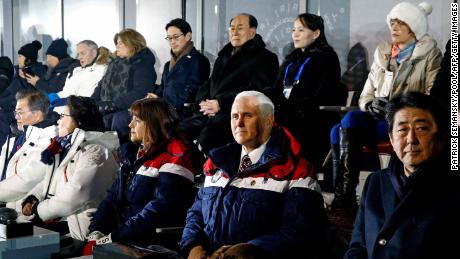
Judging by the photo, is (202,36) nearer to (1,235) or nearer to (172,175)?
(172,175)

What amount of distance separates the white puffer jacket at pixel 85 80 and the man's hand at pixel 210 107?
2490mm

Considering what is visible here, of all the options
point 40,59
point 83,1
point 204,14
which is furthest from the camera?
point 40,59

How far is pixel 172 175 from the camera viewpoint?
13.1ft

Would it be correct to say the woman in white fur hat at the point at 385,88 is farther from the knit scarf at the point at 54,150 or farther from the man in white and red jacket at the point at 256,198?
the knit scarf at the point at 54,150

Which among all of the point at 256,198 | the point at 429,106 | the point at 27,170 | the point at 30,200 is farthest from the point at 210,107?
the point at 429,106

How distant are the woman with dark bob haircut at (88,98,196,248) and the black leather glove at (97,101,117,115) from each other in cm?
205

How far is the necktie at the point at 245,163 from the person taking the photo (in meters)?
3.31

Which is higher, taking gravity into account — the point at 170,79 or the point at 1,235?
the point at 170,79

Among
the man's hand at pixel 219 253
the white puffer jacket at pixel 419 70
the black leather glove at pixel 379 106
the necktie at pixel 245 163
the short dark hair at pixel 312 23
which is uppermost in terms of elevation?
the short dark hair at pixel 312 23

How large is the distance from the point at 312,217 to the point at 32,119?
3812 mm

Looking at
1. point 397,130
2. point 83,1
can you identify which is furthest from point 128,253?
point 83,1

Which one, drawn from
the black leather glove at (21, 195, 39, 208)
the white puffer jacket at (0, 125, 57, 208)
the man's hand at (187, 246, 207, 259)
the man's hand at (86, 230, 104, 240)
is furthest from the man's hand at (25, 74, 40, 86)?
the man's hand at (187, 246, 207, 259)

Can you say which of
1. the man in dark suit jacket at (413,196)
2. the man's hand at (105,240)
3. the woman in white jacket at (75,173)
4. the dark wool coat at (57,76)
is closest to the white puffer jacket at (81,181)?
the woman in white jacket at (75,173)

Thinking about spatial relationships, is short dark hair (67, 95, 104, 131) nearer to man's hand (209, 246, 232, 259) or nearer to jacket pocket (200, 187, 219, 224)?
jacket pocket (200, 187, 219, 224)
